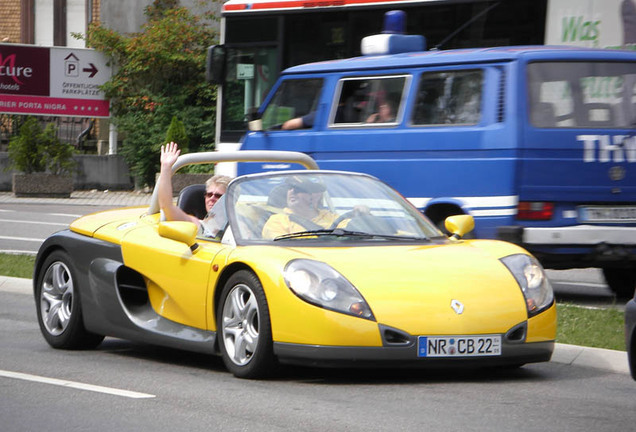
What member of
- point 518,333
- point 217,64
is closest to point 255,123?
point 217,64

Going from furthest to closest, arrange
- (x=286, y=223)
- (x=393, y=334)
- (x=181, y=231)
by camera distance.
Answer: (x=286, y=223) → (x=181, y=231) → (x=393, y=334)

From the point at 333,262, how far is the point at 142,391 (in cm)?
124

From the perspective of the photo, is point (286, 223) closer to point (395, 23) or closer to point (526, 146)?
point (526, 146)

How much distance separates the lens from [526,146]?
11789 mm

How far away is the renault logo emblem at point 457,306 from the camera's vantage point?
711 cm

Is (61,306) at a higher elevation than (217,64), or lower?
lower

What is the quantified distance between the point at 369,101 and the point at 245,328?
21.1 feet

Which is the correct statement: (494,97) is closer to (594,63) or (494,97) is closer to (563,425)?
(594,63)

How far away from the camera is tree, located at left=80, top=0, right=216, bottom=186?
34.6m

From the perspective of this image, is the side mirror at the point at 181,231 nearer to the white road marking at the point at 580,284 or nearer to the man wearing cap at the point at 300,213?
the man wearing cap at the point at 300,213

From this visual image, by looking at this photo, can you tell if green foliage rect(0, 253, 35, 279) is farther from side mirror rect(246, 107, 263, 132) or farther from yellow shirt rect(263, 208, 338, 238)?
yellow shirt rect(263, 208, 338, 238)

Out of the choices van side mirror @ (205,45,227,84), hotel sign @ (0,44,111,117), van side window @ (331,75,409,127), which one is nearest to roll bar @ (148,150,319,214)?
van side window @ (331,75,409,127)

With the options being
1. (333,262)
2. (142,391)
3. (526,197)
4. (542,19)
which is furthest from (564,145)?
(142,391)

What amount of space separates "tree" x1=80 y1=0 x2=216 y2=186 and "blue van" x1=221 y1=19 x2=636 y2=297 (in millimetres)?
21238
